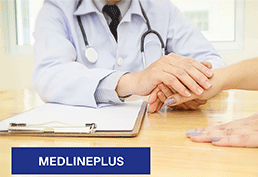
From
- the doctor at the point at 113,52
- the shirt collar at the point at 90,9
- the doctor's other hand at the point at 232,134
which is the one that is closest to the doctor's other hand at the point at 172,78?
the doctor at the point at 113,52

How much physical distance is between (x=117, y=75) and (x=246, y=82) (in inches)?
13.3

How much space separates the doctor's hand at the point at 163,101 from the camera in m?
0.62

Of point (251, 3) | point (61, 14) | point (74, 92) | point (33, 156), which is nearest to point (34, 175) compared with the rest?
point (33, 156)

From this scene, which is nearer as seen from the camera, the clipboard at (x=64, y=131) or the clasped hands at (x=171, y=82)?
the clipboard at (x=64, y=131)

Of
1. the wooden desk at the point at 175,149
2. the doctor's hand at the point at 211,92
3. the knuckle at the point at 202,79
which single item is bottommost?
the wooden desk at the point at 175,149

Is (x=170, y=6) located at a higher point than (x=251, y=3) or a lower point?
lower

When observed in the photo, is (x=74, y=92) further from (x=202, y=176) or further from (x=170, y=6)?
(x=170, y=6)

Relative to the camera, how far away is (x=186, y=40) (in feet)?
3.65

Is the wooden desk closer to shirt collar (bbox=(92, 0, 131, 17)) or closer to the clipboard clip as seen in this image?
the clipboard clip

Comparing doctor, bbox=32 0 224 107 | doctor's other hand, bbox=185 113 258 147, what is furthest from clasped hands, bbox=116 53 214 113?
doctor's other hand, bbox=185 113 258 147

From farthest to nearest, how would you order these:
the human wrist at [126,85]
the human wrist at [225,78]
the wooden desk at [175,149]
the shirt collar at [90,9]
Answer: the shirt collar at [90,9] → the human wrist at [126,85] → the human wrist at [225,78] → the wooden desk at [175,149]

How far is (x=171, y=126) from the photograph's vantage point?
484 millimetres

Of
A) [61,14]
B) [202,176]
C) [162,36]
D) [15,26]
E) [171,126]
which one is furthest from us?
[15,26]

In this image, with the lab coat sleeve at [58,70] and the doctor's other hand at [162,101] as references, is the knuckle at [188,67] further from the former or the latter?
the lab coat sleeve at [58,70]
